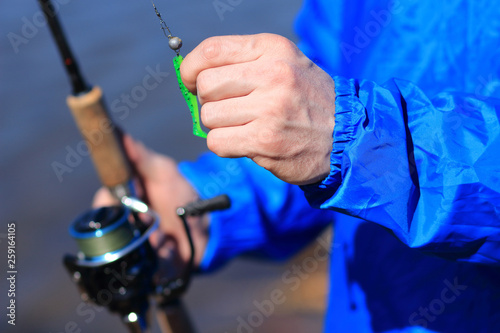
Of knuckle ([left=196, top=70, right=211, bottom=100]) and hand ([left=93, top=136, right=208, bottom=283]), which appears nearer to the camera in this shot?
knuckle ([left=196, top=70, right=211, bottom=100])

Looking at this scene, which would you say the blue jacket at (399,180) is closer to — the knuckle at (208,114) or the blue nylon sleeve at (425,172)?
the blue nylon sleeve at (425,172)

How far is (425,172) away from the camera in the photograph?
2.70ft

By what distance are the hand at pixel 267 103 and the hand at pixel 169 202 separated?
879 mm

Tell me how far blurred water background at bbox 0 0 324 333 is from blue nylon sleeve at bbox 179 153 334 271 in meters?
0.59

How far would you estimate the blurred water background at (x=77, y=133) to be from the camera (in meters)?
2.75

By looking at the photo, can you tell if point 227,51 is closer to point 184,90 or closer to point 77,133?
point 184,90

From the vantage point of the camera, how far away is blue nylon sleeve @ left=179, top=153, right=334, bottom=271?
162 cm

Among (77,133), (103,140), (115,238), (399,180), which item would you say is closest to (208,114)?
(399,180)

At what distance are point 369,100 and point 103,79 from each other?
384 cm

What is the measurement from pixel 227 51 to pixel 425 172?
1.22 ft

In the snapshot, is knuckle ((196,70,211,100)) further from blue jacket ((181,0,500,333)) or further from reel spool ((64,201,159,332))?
reel spool ((64,201,159,332))

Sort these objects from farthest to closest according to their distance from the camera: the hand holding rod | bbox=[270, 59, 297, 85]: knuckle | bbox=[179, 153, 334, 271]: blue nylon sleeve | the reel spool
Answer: bbox=[179, 153, 334, 271]: blue nylon sleeve
the hand holding rod
the reel spool
bbox=[270, 59, 297, 85]: knuckle

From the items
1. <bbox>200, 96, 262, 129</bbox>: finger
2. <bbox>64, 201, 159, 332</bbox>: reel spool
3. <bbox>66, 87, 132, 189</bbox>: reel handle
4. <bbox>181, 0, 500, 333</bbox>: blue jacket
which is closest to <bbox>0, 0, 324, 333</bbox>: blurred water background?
<bbox>66, 87, 132, 189</bbox>: reel handle

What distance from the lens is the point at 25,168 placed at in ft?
12.0
